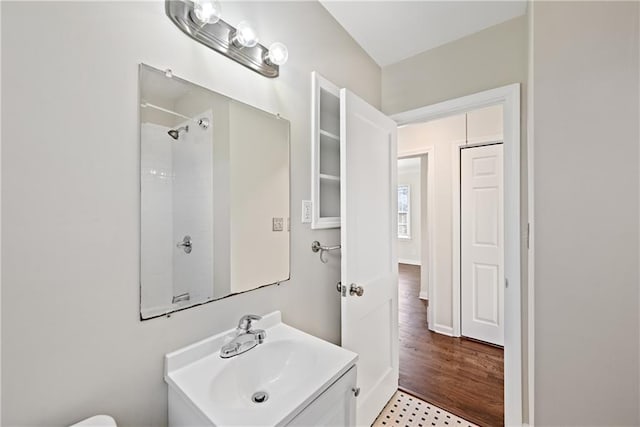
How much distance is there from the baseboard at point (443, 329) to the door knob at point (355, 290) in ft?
6.52

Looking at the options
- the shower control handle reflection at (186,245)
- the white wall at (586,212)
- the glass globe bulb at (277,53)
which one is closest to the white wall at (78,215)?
the shower control handle reflection at (186,245)

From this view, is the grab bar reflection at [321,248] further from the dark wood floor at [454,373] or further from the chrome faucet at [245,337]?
the dark wood floor at [454,373]

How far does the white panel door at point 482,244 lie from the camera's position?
259 cm

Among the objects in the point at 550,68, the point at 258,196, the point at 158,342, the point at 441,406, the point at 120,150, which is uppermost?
the point at 550,68

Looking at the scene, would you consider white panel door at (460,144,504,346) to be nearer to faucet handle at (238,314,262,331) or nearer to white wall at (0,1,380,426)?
faucet handle at (238,314,262,331)

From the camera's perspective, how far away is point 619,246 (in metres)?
0.91

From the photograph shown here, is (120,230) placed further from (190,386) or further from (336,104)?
(336,104)

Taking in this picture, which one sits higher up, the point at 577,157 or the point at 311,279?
the point at 577,157

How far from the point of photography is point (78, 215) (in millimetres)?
691

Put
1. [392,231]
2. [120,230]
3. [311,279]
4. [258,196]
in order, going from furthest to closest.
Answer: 1. [392,231]
2. [311,279]
3. [258,196]
4. [120,230]

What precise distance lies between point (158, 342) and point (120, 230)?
0.37 metres

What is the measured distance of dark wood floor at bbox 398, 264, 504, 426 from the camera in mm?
1754

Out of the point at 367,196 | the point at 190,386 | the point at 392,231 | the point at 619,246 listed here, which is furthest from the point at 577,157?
the point at 190,386

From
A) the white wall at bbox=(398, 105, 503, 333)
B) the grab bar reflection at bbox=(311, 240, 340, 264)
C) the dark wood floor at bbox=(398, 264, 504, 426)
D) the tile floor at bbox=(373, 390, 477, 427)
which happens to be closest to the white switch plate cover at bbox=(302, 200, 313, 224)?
the grab bar reflection at bbox=(311, 240, 340, 264)
